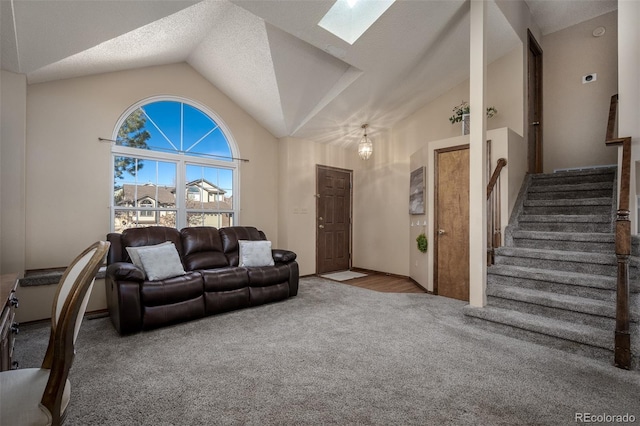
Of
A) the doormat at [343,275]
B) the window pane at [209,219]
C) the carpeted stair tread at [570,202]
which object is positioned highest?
the carpeted stair tread at [570,202]

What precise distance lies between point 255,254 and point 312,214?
6.18ft

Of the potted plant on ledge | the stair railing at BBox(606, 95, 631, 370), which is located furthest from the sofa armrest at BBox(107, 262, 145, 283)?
the potted plant on ledge

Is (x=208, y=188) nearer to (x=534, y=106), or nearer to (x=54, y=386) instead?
(x=54, y=386)

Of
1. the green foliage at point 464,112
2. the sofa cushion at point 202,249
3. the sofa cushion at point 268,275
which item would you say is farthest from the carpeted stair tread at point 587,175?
the sofa cushion at point 202,249

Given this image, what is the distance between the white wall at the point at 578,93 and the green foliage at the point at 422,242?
2.68 metres

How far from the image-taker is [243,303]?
11.8ft

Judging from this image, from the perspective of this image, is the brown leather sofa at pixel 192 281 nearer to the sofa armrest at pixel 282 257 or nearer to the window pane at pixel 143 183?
the sofa armrest at pixel 282 257

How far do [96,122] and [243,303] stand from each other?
9.33ft

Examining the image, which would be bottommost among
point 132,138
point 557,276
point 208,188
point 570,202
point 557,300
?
point 557,300

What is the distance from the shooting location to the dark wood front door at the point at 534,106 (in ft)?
16.3

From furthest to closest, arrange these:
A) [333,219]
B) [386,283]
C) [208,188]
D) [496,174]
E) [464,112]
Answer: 1. [333,219]
2. [386,283]
3. [208,188]
4. [464,112]
5. [496,174]

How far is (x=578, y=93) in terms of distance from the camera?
16.2 feet

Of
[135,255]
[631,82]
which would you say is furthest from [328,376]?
[631,82]

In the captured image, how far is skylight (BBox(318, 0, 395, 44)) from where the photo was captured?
11.0ft
